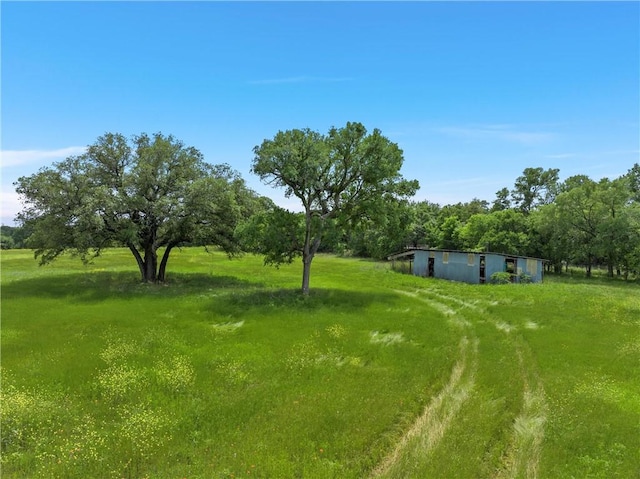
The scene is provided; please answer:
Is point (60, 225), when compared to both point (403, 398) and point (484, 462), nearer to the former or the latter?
point (403, 398)

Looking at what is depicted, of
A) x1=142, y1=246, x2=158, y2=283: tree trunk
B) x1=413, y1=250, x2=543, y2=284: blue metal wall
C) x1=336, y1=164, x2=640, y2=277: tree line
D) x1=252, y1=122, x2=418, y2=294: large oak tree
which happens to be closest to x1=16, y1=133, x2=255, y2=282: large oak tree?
x1=142, y1=246, x2=158, y2=283: tree trunk

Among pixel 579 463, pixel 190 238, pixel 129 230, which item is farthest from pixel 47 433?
pixel 190 238

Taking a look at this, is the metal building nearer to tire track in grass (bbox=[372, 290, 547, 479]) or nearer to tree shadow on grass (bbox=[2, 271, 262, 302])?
tree shadow on grass (bbox=[2, 271, 262, 302])

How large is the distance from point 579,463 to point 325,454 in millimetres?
7121

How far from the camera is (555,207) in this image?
68.1m

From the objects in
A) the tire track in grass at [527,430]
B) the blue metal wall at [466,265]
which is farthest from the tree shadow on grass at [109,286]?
the blue metal wall at [466,265]

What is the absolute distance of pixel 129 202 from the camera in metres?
34.9

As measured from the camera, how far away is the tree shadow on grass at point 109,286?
32.5 metres

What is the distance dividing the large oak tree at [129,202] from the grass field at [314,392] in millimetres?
8523

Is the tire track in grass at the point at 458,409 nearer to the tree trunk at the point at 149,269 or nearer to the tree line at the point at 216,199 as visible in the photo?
the tree line at the point at 216,199

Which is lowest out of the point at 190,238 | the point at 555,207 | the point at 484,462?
the point at 484,462

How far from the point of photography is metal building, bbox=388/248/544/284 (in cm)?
5231

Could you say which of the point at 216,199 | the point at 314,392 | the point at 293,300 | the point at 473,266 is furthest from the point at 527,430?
the point at 473,266

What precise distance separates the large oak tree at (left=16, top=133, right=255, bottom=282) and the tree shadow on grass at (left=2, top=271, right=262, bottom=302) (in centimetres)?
298
